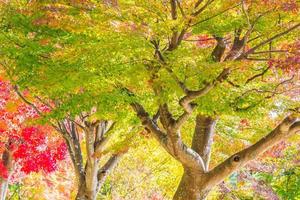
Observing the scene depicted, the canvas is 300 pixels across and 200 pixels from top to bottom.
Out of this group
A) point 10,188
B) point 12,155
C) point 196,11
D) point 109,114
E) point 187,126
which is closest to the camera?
point 196,11

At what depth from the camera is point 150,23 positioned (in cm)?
618

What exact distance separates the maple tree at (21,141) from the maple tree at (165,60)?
6.21 feet

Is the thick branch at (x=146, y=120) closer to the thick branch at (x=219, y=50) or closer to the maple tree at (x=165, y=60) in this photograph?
the maple tree at (x=165, y=60)

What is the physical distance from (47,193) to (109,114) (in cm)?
903

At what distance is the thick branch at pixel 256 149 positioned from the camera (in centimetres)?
757

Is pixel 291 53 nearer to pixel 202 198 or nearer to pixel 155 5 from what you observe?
pixel 155 5

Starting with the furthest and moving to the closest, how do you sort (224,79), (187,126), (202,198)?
(187,126) → (202,198) → (224,79)

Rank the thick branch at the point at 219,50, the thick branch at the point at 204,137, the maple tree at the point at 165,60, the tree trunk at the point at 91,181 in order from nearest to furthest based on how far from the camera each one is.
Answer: the maple tree at the point at 165,60, the thick branch at the point at 219,50, the thick branch at the point at 204,137, the tree trunk at the point at 91,181

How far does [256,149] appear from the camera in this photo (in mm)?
8039

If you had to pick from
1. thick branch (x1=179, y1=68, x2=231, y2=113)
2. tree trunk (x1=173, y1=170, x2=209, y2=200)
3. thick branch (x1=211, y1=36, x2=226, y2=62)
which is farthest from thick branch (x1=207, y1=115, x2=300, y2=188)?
thick branch (x1=211, y1=36, x2=226, y2=62)

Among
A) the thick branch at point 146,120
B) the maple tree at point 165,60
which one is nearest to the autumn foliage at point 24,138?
the maple tree at point 165,60

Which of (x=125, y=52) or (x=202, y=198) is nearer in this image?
(x=125, y=52)

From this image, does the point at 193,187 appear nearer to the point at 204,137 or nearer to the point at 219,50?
the point at 204,137

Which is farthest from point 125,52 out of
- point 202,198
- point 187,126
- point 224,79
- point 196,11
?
point 187,126
